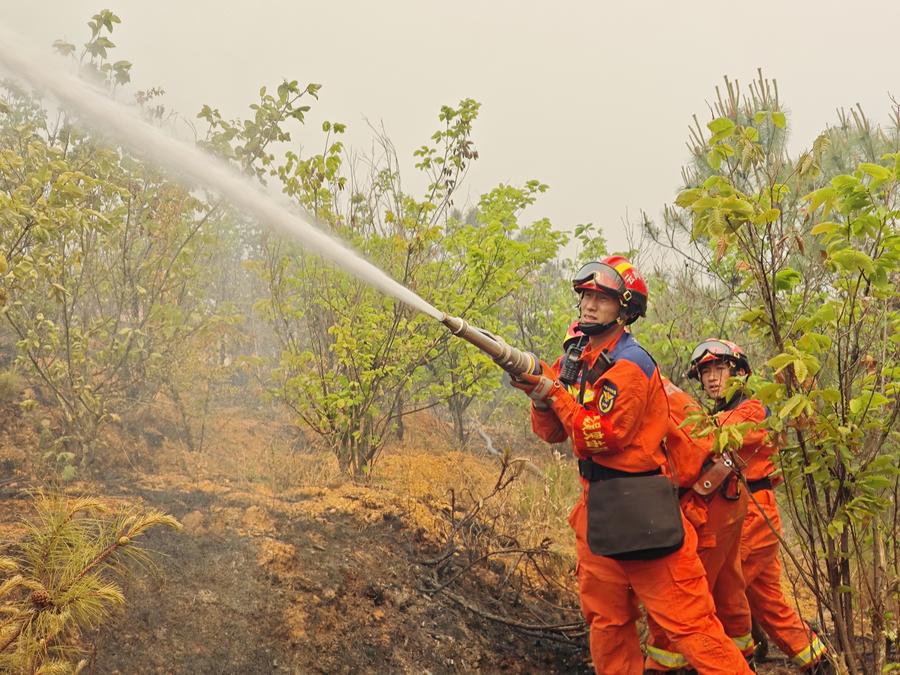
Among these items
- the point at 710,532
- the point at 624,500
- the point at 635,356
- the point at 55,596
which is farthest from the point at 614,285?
the point at 55,596

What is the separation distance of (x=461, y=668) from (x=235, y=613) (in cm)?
132

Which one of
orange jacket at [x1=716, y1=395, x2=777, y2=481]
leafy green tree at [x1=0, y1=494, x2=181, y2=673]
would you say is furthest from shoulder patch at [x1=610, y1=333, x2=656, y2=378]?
leafy green tree at [x1=0, y1=494, x2=181, y2=673]

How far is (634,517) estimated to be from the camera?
2.84m

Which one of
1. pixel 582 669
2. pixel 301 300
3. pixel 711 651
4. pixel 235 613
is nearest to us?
pixel 711 651

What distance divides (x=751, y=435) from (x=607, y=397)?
1.20 meters

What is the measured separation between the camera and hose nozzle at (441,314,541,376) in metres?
2.98

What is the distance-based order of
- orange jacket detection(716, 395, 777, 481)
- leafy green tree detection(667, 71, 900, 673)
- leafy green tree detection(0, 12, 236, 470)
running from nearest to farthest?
1. leafy green tree detection(667, 71, 900, 673)
2. orange jacket detection(716, 395, 777, 481)
3. leafy green tree detection(0, 12, 236, 470)

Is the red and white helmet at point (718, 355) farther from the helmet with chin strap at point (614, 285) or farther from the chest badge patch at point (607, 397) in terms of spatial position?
the chest badge patch at point (607, 397)

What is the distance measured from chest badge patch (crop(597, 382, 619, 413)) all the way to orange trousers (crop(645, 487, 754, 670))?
3.46 ft

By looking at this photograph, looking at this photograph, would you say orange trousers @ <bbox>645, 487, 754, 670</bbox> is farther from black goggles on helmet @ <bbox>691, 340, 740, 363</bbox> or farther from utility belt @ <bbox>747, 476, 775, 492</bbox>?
black goggles on helmet @ <bbox>691, 340, 740, 363</bbox>

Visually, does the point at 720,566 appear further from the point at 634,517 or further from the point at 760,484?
the point at 634,517

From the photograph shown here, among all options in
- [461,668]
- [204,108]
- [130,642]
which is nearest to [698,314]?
[461,668]

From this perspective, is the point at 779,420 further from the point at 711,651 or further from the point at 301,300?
the point at 301,300

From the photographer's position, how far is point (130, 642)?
270 cm
